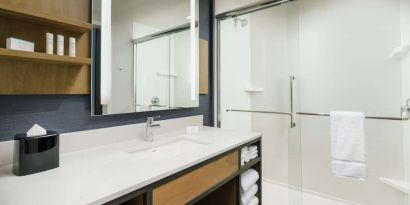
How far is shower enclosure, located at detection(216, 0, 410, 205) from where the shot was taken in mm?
1821

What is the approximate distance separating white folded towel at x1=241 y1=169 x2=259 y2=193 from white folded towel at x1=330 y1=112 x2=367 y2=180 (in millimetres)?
654

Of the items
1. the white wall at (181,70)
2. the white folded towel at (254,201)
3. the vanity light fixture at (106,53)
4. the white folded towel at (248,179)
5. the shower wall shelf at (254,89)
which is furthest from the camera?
the shower wall shelf at (254,89)

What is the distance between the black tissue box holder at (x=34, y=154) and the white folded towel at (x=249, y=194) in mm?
1213

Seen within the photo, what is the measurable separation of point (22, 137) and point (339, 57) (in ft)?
Result: 8.19

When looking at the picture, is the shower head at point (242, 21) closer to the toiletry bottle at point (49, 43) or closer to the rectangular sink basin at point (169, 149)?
the rectangular sink basin at point (169, 149)

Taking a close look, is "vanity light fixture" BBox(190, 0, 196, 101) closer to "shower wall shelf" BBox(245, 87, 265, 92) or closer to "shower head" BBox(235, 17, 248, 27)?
"shower head" BBox(235, 17, 248, 27)

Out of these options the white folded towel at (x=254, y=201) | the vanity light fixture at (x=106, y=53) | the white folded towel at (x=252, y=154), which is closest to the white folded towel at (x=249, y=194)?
the white folded towel at (x=254, y=201)

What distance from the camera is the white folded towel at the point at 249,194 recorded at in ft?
5.08

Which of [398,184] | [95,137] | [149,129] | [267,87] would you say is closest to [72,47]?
[95,137]

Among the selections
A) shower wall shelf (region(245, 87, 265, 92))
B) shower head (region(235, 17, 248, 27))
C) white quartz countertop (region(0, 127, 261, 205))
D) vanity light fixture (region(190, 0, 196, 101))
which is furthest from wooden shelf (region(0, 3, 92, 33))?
shower wall shelf (region(245, 87, 265, 92))

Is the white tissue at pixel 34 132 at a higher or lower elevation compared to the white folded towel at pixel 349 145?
higher

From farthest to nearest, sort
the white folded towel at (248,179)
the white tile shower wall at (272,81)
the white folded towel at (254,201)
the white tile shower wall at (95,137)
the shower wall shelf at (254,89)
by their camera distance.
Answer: the shower wall shelf at (254,89) < the white tile shower wall at (272,81) < the white folded towel at (254,201) < the white folded towel at (248,179) < the white tile shower wall at (95,137)

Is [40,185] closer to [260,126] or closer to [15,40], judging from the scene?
[15,40]

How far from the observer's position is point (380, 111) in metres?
1.85
